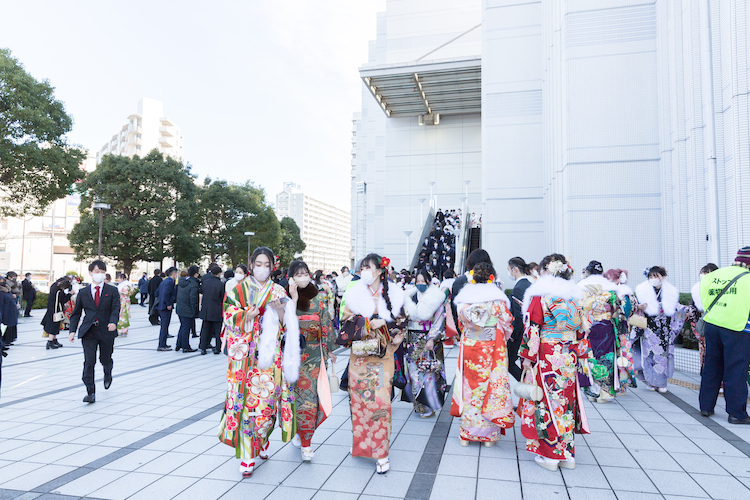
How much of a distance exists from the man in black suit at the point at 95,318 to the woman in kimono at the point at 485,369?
14.5 ft

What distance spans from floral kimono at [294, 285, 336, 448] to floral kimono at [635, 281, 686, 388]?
15.2 ft

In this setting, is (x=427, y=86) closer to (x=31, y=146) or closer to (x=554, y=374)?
(x=31, y=146)

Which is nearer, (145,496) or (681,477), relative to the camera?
(145,496)

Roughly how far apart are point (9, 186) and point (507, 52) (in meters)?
18.8

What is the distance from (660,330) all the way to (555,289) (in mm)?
3449

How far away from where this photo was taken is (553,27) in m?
11.9

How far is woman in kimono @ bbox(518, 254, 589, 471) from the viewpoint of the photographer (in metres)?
3.60

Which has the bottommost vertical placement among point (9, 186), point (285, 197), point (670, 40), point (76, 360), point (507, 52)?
point (76, 360)

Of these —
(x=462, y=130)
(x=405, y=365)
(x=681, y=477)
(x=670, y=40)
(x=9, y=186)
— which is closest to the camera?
(x=681, y=477)

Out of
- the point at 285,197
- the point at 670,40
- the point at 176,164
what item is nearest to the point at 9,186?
the point at 176,164

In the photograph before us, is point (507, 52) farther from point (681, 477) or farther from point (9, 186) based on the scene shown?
point (9, 186)

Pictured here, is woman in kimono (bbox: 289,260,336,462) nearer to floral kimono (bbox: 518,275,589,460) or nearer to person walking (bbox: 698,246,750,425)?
floral kimono (bbox: 518,275,589,460)

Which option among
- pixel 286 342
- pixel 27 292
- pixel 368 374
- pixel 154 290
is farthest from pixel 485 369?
pixel 27 292

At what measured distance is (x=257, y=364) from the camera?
3.52m
